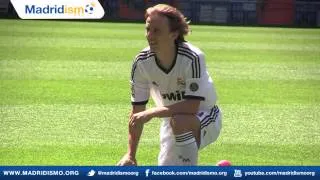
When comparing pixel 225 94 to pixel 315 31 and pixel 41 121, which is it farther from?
pixel 315 31

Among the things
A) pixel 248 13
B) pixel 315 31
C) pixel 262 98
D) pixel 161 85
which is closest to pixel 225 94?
pixel 262 98

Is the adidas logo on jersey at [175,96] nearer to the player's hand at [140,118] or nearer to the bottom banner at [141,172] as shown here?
the player's hand at [140,118]

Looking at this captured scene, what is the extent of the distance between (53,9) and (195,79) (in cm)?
2189

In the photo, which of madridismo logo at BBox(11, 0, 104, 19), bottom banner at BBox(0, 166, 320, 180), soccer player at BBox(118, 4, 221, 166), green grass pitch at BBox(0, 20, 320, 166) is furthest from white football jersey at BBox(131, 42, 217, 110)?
madridismo logo at BBox(11, 0, 104, 19)

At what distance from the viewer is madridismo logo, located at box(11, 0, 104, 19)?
25094 millimetres

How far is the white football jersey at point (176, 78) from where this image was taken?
5711mm


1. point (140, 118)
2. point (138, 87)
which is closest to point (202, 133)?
point (138, 87)

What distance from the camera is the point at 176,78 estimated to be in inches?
229

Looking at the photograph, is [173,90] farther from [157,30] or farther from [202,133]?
[157,30]

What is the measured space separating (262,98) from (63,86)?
3.39 metres

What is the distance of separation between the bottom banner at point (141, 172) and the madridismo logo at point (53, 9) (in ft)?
66.0

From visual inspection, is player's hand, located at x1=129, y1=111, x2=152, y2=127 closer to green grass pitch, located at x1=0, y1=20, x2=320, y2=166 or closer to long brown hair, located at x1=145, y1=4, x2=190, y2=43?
long brown hair, located at x1=145, y1=4, x2=190, y2=43

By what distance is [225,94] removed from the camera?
12297 millimetres

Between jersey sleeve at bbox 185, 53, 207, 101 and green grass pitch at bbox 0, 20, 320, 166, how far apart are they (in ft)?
7.14
